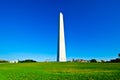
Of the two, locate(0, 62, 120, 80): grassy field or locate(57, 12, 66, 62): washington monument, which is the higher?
locate(57, 12, 66, 62): washington monument

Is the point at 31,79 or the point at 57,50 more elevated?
the point at 57,50

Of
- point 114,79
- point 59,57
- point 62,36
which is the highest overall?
point 62,36

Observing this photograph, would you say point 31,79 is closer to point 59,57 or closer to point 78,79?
point 78,79

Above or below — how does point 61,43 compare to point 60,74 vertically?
above

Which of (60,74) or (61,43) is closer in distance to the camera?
(60,74)

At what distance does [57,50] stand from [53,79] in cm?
6667

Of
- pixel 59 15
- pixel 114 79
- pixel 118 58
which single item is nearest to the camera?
pixel 114 79

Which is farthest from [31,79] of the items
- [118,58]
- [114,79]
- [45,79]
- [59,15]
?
[118,58]

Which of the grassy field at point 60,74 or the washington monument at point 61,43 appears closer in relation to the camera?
the grassy field at point 60,74

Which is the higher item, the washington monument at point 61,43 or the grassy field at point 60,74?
the washington monument at point 61,43

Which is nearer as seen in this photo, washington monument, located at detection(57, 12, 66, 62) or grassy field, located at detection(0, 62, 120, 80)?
grassy field, located at detection(0, 62, 120, 80)

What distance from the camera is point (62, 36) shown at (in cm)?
9150

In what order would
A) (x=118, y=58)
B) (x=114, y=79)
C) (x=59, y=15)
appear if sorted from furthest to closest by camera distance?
(x=118, y=58) < (x=59, y=15) < (x=114, y=79)

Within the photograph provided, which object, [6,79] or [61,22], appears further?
[61,22]
